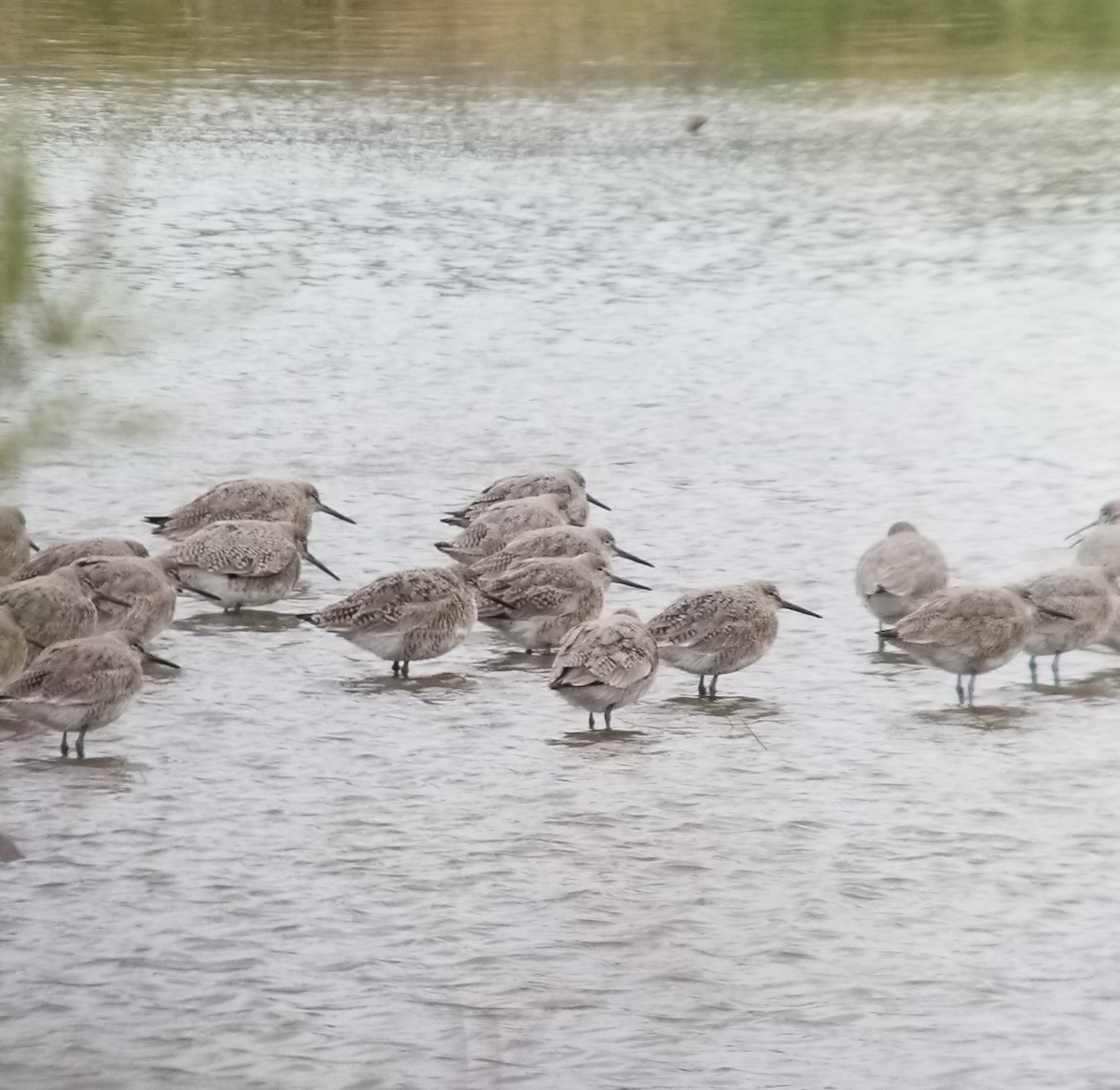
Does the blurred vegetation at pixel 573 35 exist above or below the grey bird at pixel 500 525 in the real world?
above

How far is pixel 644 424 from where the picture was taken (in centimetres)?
1304

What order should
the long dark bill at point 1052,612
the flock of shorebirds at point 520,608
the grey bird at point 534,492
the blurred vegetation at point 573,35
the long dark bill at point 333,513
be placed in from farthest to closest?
the blurred vegetation at point 573,35, the long dark bill at point 333,513, the grey bird at point 534,492, the long dark bill at point 1052,612, the flock of shorebirds at point 520,608

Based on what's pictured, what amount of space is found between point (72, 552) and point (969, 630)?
3.52 m

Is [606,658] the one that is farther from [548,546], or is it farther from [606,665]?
[548,546]

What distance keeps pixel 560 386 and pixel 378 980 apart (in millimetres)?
8435

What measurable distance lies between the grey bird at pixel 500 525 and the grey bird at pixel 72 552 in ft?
4.46

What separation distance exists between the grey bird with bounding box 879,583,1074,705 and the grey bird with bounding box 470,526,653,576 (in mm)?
1485

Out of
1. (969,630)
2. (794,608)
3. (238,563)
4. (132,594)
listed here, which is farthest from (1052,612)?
(132,594)

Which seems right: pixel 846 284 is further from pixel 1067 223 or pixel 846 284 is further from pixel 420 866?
pixel 420 866

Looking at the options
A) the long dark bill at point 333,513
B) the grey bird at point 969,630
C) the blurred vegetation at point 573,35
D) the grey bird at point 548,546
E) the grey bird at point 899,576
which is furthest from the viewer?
the blurred vegetation at point 573,35

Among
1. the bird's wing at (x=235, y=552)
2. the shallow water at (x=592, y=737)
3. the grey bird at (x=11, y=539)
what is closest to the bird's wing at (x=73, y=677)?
the shallow water at (x=592, y=737)

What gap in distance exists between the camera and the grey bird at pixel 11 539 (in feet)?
29.2

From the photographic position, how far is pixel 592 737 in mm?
8008

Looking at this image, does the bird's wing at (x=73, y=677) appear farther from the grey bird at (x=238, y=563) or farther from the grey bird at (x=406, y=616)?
the grey bird at (x=238, y=563)
